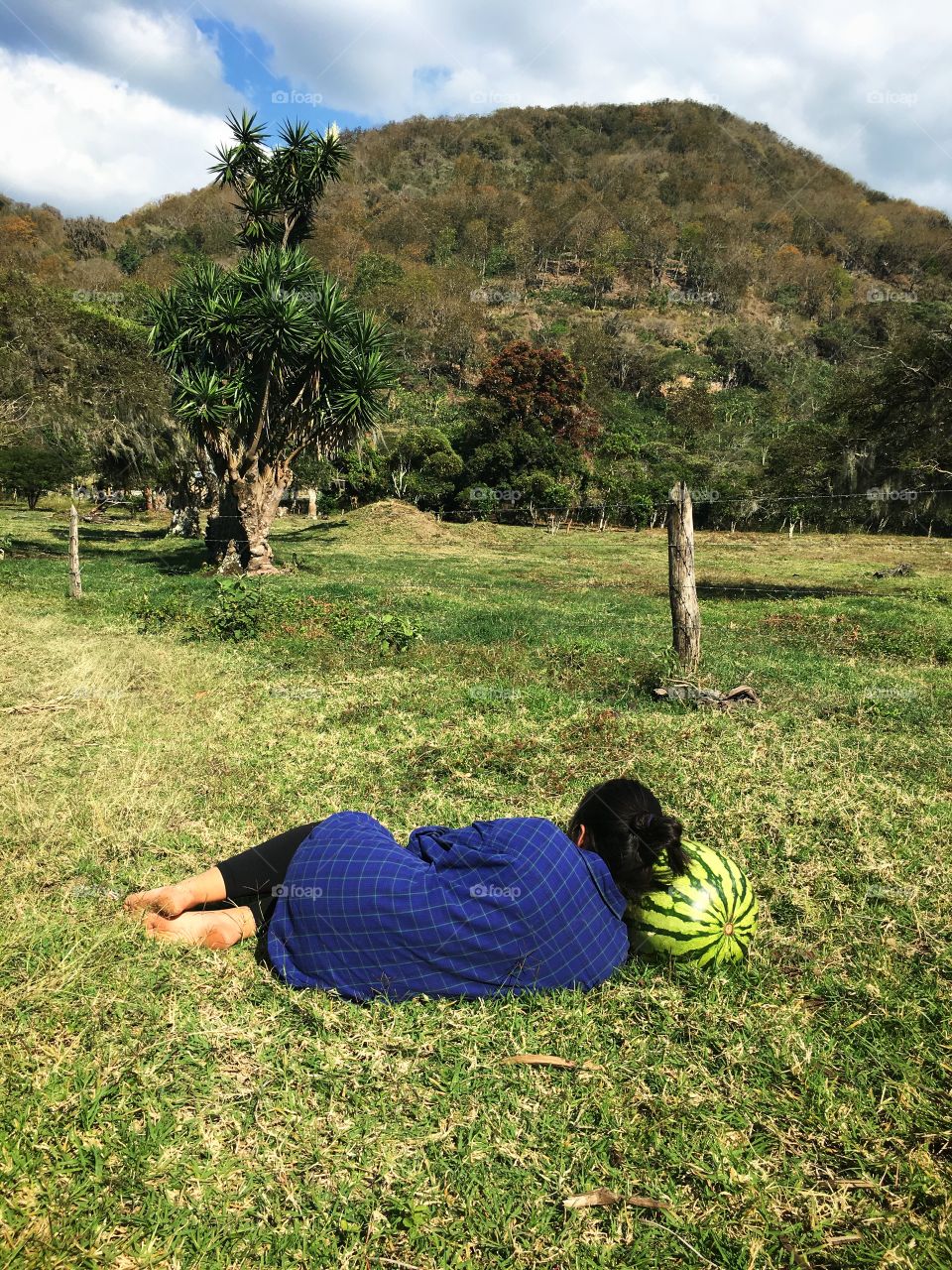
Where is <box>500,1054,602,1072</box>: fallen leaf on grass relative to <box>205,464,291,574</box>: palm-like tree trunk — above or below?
below

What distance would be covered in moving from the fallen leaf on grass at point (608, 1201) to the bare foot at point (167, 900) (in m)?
2.18

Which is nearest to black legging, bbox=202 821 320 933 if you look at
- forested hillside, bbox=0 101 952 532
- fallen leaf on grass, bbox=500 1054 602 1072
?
fallen leaf on grass, bbox=500 1054 602 1072

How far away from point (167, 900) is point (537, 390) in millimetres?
41235

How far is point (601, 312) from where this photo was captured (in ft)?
309

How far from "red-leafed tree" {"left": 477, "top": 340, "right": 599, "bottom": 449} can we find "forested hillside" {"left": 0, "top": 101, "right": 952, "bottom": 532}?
0.45ft

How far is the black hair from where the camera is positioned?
3279 millimetres

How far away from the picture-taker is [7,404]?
727 inches

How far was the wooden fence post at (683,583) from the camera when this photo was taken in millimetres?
8203

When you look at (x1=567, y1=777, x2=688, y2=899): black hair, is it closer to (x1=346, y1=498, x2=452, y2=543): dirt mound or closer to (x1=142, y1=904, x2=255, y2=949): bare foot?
(x1=142, y1=904, x2=255, y2=949): bare foot

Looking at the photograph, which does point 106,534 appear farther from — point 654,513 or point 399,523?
point 654,513

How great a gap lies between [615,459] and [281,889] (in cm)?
4369

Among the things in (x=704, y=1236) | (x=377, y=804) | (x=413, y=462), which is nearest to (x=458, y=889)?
(x=704, y=1236)

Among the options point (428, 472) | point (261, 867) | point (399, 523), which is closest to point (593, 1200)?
point (261, 867)

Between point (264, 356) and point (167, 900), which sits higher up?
point (264, 356)
